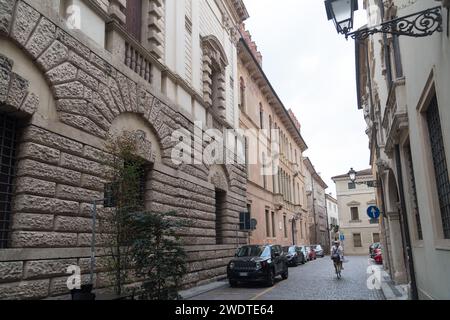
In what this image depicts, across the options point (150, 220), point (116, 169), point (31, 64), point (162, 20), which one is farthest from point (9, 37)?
point (162, 20)

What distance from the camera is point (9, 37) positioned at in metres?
7.27

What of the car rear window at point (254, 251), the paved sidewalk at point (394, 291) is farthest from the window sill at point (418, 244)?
the car rear window at point (254, 251)

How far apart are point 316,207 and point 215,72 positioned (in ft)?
161

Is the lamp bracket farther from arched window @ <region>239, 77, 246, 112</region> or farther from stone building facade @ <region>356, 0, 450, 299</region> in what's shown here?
arched window @ <region>239, 77, 246, 112</region>

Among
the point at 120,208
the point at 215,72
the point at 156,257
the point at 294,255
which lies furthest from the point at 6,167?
the point at 294,255

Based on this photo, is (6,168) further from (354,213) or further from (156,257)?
(354,213)

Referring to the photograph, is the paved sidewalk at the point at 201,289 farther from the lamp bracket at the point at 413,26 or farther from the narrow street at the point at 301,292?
the lamp bracket at the point at 413,26

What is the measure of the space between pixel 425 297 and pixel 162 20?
11663mm

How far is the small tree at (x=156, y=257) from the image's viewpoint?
8250mm

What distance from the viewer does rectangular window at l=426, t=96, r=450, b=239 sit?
7.14 meters

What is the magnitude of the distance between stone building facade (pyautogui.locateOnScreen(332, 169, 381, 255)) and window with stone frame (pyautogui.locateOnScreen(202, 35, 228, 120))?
44.3 meters

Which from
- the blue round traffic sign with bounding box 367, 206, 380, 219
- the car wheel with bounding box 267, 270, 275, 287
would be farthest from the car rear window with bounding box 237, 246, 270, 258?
the blue round traffic sign with bounding box 367, 206, 380, 219

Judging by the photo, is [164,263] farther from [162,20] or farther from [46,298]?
[162,20]

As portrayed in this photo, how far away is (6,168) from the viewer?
7.34 m
